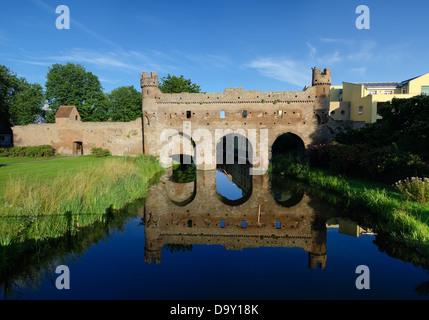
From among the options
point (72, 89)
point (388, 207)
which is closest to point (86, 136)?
point (72, 89)

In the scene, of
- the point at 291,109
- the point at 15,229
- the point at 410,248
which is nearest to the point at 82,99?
the point at 291,109

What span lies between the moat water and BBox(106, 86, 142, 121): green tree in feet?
114

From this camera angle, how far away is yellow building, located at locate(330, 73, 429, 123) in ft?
85.4

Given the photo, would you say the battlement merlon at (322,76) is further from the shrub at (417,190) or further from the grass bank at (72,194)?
the grass bank at (72,194)

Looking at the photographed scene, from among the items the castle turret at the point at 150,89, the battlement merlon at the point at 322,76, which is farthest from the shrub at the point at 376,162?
the castle turret at the point at 150,89

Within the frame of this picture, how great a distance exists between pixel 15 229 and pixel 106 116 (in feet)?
110

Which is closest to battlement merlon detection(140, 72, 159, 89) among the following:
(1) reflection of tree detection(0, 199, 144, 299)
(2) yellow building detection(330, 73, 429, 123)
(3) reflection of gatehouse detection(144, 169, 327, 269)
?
(3) reflection of gatehouse detection(144, 169, 327, 269)

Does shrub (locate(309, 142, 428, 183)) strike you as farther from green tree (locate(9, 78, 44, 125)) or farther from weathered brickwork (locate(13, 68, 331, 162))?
green tree (locate(9, 78, 44, 125))

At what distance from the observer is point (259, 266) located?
233 inches

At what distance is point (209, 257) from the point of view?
21.2ft

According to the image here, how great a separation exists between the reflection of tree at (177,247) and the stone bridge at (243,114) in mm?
12992

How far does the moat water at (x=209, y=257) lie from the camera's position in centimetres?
479

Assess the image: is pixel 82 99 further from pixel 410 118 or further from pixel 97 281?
pixel 410 118

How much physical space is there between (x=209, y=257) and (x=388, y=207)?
620 centimetres
